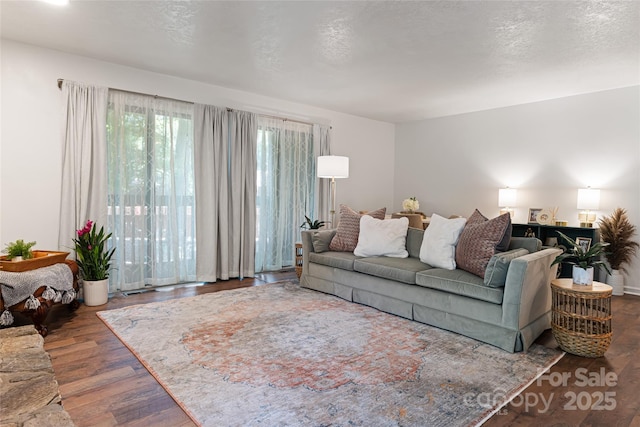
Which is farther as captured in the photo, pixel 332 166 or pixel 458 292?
pixel 332 166

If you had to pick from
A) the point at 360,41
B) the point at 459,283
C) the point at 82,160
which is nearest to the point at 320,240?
the point at 459,283

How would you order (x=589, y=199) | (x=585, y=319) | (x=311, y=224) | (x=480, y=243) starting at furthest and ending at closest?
(x=311, y=224) < (x=589, y=199) < (x=480, y=243) < (x=585, y=319)

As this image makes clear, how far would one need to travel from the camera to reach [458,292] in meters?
2.97

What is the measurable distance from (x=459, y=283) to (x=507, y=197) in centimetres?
309

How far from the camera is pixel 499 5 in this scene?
8.63 feet

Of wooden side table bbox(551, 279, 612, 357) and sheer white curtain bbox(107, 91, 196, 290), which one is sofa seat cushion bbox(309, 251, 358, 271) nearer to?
sheer white curtain bbox(107, 91, 196, 290)

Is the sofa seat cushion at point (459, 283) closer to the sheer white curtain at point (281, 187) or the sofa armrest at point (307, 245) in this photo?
the sofa armrest at point (307, 245)

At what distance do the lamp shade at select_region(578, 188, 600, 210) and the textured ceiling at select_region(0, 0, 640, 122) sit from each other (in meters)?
1.29

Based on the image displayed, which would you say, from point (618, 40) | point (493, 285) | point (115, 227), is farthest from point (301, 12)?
point (115, 227)

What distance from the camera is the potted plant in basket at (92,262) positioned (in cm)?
360

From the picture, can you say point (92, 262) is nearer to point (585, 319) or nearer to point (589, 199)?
point (585, 319)

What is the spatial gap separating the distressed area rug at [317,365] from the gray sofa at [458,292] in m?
0.11

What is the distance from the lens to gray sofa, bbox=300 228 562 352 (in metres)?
2.68

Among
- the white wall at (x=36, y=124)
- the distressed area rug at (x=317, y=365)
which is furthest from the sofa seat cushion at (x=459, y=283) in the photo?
the white wall at (x=36, y=124)
